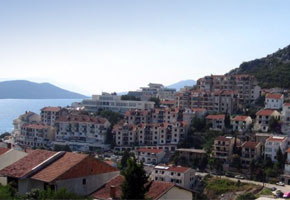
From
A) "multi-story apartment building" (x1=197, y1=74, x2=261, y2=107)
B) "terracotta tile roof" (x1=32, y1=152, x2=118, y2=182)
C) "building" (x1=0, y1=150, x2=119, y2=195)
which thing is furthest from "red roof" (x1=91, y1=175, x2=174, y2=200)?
"multi-story apartment building" (x1=197, y1=74, x2=261, y2=107)

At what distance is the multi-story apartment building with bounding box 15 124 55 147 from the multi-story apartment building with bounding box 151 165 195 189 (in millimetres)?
20101

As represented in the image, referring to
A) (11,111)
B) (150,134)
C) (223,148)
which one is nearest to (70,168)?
(223,148)

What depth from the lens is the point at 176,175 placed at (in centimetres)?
2933

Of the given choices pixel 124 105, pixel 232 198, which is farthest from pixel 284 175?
pixel 124 105

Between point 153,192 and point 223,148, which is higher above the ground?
point 153,192

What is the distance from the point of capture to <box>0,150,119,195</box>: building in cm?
1062

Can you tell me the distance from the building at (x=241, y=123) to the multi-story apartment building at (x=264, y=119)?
0.90 meters

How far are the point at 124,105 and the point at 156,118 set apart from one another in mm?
8858

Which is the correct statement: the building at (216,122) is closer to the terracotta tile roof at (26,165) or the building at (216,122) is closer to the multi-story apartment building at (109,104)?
the multi-story apartment building at (109,104)

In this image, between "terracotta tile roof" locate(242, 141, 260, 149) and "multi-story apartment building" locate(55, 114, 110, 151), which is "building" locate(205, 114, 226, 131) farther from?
"multi-story apartment building" locate(55, 114, 110, 151)

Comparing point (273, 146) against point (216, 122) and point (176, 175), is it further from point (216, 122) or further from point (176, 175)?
point (176, 175)

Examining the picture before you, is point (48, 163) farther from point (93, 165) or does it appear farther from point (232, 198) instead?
point (232, 198)

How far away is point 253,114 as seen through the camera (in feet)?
136

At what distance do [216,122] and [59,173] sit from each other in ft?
100
